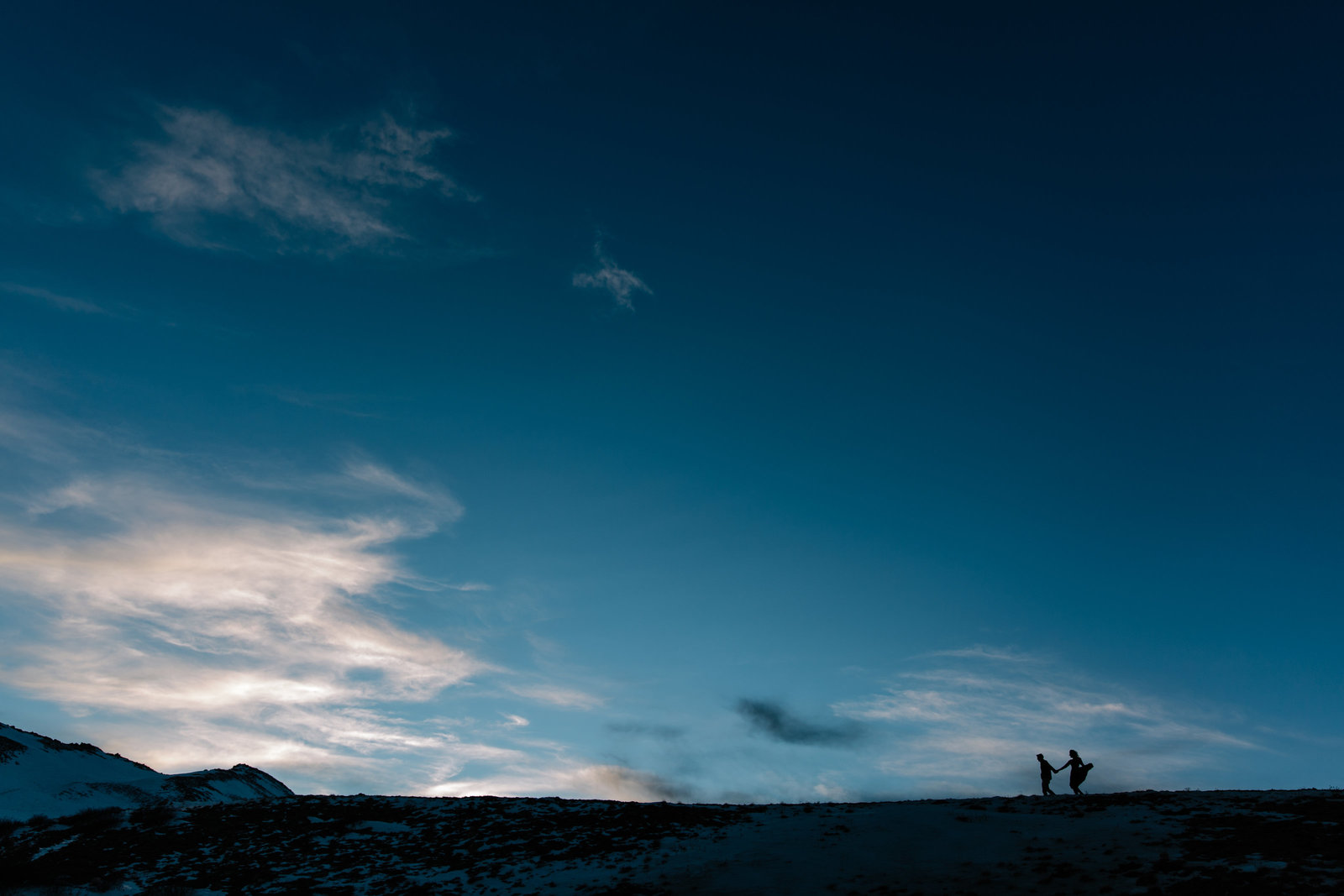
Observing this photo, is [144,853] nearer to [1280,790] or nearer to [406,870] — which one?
[406,870]

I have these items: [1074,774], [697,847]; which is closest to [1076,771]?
[1074,774]

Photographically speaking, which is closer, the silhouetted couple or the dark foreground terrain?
the dark foreground terrain

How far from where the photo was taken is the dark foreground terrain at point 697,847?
2270 centimetres

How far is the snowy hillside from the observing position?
4656cm

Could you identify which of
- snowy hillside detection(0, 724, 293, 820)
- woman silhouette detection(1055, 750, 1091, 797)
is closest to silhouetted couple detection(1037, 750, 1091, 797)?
woman silhouette detection(1055, 750, 1091, 797)

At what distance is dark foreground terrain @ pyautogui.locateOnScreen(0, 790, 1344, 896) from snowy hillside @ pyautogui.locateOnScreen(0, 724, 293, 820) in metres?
9.47

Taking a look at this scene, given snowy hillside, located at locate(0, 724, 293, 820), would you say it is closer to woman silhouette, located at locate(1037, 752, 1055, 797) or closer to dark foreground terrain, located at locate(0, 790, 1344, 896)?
dark foreground terrain, located at locate(0, 790, 1344, 896)

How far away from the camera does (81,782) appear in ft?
178

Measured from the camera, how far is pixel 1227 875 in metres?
20.4

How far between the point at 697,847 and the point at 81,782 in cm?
4989

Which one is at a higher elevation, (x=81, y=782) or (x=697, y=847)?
(x=81, y=782)

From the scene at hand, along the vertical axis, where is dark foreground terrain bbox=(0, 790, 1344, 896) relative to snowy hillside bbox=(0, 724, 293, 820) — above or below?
below

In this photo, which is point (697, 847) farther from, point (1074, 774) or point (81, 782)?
point (81, 782)

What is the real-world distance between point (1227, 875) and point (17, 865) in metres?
44.5
